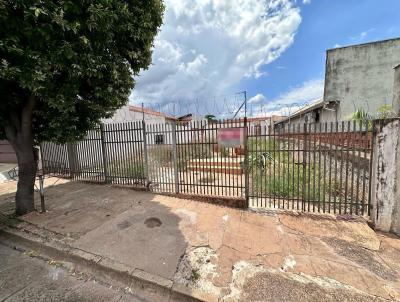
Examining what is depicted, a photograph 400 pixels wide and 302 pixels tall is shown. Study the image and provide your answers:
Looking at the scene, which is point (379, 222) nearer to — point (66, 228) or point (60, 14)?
point (66, 228)

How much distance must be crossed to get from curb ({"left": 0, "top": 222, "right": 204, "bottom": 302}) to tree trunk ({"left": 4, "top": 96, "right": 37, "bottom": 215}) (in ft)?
2.74

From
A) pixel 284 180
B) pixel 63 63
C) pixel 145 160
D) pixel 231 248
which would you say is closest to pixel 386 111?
pixel 284 180

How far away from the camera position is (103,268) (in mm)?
3121

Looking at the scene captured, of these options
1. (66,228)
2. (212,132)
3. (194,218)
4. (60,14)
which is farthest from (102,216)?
(60,14)

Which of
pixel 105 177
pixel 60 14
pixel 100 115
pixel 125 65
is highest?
pixel 60 14

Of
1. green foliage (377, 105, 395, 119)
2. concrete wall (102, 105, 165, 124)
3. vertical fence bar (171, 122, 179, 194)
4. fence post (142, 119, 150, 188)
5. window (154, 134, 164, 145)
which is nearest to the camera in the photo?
vertical fence bar (171, 122, 179, 194)

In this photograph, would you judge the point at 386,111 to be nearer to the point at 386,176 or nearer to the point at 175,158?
the point at 386,176

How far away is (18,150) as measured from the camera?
15.1 ft

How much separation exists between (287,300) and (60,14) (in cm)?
498

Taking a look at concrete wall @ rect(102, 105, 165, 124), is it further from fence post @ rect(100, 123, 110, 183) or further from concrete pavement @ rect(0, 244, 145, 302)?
concrete pavement @ rect(0, 244, 145, 302)

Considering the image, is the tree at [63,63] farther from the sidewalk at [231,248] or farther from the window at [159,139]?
the sidewalk at [231,248]

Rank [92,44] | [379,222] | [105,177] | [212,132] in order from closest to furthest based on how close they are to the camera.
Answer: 1. [92,44]
2. [379,222]
3. [212,132]
4. [105,177]

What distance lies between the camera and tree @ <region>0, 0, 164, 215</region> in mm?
2979

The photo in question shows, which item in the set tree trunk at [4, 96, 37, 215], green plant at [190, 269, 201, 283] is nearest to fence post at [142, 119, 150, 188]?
tree trunk at [4, 96, 37, 215]
